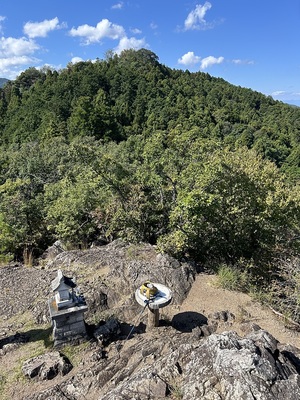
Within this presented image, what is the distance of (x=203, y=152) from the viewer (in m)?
10.4

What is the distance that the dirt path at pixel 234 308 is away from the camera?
7.32 meters

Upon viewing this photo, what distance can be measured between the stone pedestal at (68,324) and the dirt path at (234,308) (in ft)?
7.88

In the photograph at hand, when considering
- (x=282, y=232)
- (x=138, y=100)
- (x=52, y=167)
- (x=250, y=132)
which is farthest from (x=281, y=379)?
(x=138, y=100)

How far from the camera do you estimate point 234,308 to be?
8.05 metres

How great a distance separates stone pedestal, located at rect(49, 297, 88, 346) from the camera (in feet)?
20.1

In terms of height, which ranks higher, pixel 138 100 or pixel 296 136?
pixel 138 100

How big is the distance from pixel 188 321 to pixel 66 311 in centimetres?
295

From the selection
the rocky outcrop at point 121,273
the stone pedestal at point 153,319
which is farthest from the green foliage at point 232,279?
the stone pedestal at point 153,319

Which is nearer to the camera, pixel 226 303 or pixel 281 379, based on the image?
pixel 281 379

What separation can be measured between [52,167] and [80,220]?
36.1 ft

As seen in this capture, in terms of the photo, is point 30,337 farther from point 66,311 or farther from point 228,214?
point 228,214

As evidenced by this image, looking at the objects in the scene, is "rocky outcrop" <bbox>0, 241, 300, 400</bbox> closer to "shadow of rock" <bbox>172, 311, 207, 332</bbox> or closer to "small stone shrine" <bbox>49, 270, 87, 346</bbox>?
"shadow of rock" <bbox>172, 311, 207, 332</bbox>

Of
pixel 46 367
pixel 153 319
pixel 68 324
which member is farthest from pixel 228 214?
pixel 46 367

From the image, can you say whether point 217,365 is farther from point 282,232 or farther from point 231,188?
point 282,232
